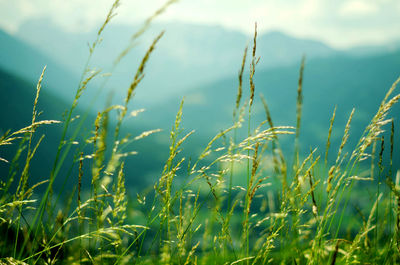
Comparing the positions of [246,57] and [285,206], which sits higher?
[246,57]

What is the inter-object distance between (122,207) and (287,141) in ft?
612

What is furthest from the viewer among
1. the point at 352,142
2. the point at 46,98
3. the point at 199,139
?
the point at 352,142

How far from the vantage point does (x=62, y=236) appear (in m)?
1.46

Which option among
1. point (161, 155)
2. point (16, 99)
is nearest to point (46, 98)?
point (16, 99)

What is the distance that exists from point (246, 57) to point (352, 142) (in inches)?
7832

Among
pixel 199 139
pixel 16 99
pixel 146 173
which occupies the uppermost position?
pixel 16 99

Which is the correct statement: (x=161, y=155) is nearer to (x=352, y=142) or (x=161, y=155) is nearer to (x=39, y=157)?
(x=39, y=157)

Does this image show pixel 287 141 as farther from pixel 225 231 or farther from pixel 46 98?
pixel 225 231

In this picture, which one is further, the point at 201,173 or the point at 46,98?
the point at 46,98

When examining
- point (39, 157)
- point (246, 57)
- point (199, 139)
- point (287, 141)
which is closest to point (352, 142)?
point (287, 141)

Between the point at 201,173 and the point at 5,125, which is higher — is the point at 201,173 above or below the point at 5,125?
above

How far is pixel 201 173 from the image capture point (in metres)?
1.33

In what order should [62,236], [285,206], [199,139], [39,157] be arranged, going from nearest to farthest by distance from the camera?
[285,206] → [62,236] → [39,157] → [199,139]

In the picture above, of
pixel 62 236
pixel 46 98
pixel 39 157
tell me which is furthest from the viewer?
pixel 46 98
